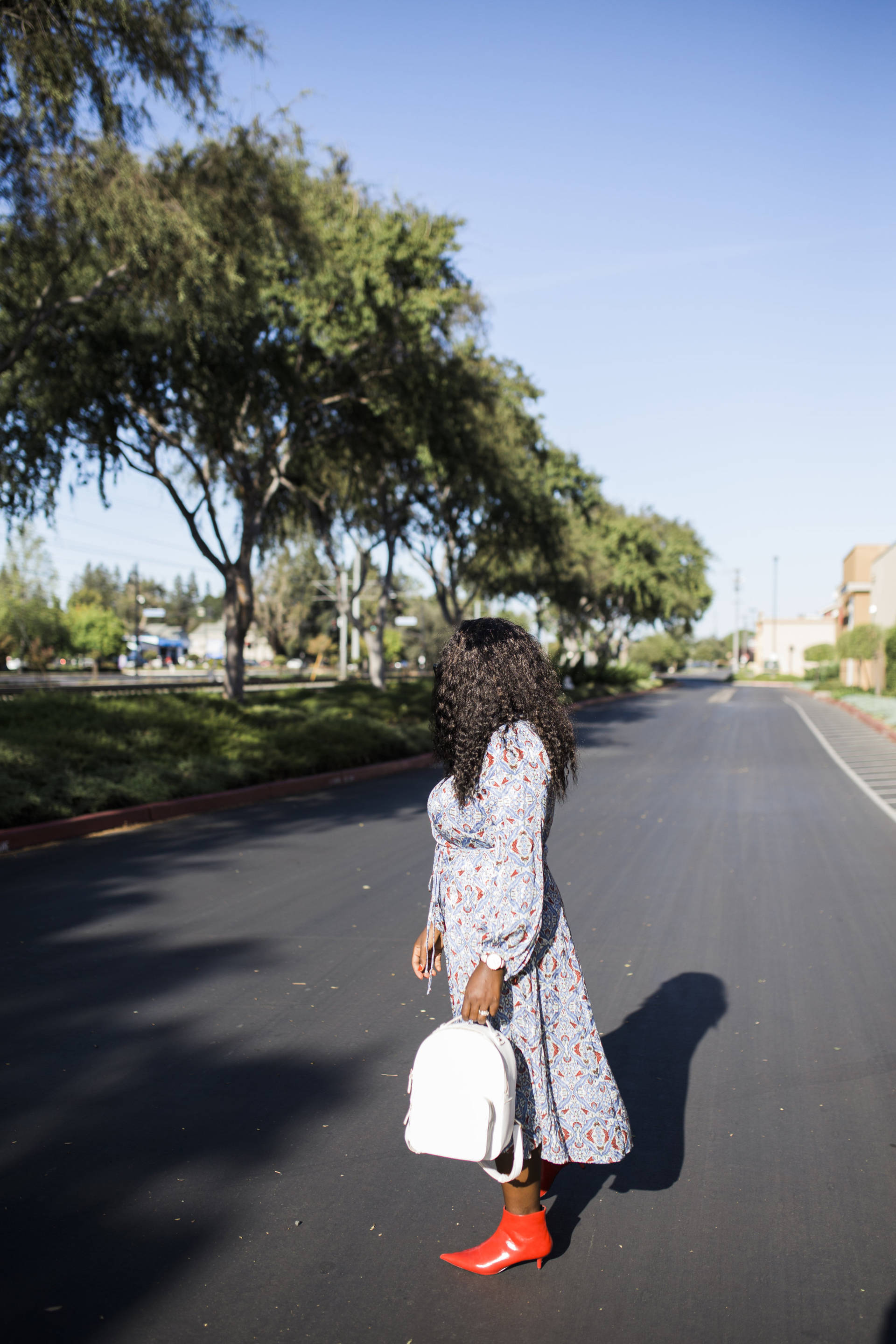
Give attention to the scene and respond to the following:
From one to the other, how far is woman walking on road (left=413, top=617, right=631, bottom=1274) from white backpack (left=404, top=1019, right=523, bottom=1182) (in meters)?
0.13

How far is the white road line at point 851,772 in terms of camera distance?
1242 cm

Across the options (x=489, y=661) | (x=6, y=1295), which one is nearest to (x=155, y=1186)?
(x=6, y=1295)

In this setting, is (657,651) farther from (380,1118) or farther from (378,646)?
(380,1118)

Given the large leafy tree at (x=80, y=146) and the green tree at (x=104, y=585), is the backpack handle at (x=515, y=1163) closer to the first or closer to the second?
the large leafy tree at (x=80, y=146)

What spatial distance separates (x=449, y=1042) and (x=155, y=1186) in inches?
56.3

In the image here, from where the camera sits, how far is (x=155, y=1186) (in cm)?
341

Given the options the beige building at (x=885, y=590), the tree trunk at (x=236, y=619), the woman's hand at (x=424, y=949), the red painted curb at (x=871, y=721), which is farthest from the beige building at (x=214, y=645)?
the woman's hand at (x=424, y=949)

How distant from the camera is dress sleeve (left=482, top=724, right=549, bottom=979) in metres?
2.75

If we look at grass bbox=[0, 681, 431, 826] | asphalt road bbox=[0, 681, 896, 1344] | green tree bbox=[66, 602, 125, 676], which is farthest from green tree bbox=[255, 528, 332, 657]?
asphalt road bbox=[0, 681, 896, 1344]

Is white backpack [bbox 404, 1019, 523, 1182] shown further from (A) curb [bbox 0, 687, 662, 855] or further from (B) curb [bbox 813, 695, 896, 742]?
(B) curb [bbox 813, 695, 896, 742]

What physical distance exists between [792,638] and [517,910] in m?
122

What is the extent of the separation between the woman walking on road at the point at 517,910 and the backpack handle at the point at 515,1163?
0.08 ft

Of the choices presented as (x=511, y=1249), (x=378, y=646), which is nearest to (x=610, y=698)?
(x=378, y=646)

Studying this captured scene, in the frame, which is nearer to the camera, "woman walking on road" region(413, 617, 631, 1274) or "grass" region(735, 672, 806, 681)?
"woman walking on road" region(413, 617, 631, 1274)
